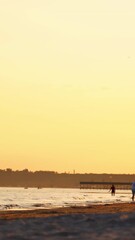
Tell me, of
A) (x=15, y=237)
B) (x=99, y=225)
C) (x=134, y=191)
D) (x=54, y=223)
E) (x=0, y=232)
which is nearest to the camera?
(x=15, y=237)

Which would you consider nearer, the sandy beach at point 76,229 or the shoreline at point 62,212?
the sandy beach at point 76,229

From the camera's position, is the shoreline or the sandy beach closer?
the sandy beach

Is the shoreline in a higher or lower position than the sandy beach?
higher

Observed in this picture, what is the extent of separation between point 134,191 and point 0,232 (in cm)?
5171

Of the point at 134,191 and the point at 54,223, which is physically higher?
the point at 134,191

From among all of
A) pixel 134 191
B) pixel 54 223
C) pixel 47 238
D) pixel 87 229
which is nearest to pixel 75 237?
pixel 47 238

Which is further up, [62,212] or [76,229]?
[62,212]

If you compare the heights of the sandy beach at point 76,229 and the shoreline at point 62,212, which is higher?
the shoreline at point 62,212

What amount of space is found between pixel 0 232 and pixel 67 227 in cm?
280

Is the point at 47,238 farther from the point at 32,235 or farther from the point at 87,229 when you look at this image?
the point at 87,229

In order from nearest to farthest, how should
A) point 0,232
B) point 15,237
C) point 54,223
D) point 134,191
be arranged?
point 15,237, point 0,232, point 54,223, point 134,191

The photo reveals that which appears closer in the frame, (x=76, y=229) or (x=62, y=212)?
(x=76, y=229)

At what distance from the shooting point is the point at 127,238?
1878cm

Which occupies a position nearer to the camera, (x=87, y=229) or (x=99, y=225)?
(x=87, y=229)
